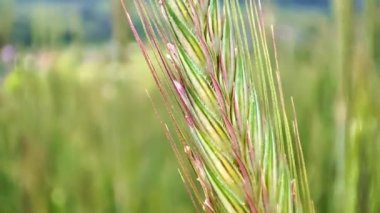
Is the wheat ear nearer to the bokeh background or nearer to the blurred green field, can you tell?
the bokeh background

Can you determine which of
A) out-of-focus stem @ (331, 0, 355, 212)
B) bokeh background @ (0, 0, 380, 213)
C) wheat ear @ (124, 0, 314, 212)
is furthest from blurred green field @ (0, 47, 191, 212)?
wheat ear @ (124, 0, 314, 212)

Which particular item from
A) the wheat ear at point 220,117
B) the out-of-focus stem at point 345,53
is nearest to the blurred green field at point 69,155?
the out-of-focus stem at point 345,53

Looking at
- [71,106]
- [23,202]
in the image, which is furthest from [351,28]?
[71,106]

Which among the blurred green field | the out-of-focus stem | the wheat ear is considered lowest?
the blurred green field

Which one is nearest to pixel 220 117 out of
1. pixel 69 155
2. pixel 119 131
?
pixel 119 131

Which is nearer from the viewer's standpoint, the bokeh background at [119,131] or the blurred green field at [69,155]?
the bokeh background at [119,131]

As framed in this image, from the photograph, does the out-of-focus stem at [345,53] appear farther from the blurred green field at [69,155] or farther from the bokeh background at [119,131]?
the blurred green field at [69,155]

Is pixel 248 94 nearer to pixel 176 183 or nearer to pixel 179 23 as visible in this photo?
pixel 179 23

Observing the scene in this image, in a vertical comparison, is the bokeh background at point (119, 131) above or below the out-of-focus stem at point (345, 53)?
below

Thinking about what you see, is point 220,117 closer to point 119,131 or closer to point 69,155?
point 119,131
